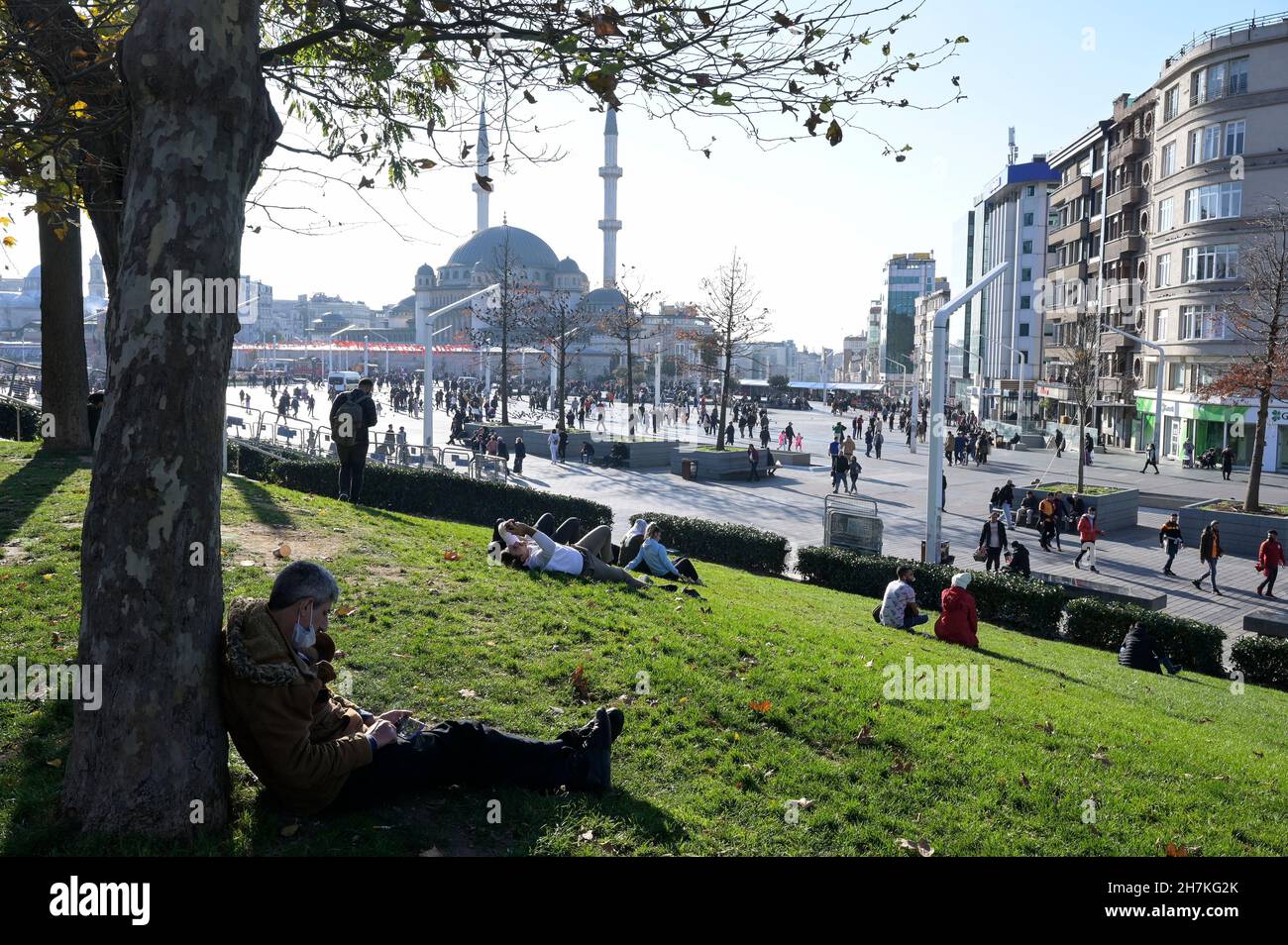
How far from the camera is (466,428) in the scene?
40312mm

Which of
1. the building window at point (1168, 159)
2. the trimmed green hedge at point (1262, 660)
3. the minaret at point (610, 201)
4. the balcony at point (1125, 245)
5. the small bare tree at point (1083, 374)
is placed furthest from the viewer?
the minaret at point (610, 201)

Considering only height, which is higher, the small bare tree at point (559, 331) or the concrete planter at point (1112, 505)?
the small bare tree at point (559, 331)

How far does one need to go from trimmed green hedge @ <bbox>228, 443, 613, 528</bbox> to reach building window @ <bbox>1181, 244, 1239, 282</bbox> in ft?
108

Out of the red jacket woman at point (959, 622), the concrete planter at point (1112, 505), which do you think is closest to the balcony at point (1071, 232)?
the concrete planter at point (1112, 505)

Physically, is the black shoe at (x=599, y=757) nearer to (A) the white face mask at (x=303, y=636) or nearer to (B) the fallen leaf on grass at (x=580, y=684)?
(B) the fallen leaf on grass at (x=580, y=684)

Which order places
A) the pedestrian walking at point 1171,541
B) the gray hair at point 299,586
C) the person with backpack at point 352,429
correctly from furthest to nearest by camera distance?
the pedestrian walking at point 1171,541 → the person with backpack at point 352,429 → the gray hair at point 299,586

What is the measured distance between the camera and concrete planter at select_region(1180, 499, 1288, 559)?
21.9 meters

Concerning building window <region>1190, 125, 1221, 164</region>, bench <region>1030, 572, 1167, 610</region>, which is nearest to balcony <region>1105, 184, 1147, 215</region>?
building window <region>1190, 125, 1221, 164</region>

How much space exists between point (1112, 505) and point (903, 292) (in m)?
134

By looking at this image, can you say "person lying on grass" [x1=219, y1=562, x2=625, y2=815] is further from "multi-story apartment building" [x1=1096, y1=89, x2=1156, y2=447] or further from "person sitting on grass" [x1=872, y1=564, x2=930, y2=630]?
"multi-story apartment building" [x1=1096, y1=89, x2=1156, y2=447]

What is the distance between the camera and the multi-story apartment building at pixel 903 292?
148 metres

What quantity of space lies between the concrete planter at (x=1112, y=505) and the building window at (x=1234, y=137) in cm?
2062
